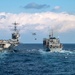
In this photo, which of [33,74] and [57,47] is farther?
[57,47]

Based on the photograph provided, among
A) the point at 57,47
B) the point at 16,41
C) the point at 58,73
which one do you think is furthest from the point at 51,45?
the point at 58,73

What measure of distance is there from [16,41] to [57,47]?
21.7 meters

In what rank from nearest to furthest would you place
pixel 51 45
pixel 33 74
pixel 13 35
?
pixel 33 74 < pixel 51 45 < pixel 13 35

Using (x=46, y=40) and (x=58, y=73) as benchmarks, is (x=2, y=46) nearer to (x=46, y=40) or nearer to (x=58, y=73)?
(x=46, y=40)

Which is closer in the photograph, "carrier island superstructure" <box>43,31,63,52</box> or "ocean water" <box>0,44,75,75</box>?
"ocean water" <box>0,44,75,75</box>

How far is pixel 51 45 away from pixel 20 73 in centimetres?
10116

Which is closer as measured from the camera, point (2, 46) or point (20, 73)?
point (20, 73)

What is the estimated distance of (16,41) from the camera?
7244 inches

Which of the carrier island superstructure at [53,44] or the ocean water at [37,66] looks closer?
the ocean water at [37,66]

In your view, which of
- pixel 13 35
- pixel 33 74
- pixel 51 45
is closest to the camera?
pixel 33 74

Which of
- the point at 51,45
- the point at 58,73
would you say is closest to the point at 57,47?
the point at 51,45

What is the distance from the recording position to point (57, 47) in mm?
175500

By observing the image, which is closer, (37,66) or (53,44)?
(37,66)

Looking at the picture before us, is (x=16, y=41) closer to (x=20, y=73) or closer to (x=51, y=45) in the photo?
(x=51, y=45)
